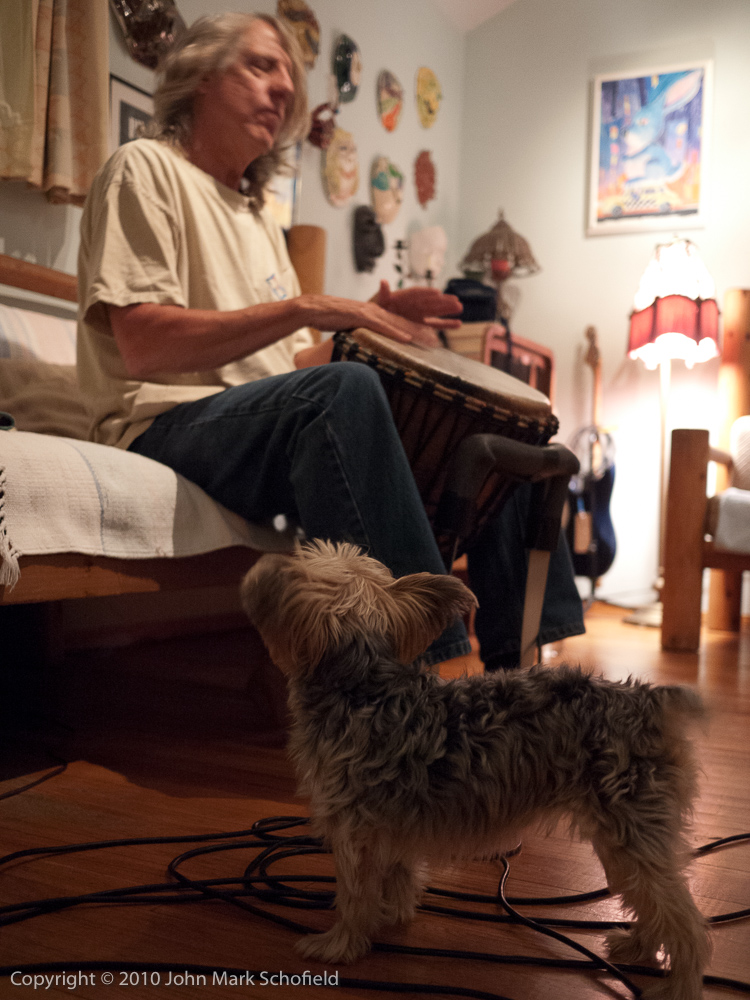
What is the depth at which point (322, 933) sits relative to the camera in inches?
30.5

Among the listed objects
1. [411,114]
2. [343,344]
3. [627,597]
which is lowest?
[627,597]

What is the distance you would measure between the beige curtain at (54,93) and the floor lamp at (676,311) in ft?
8.10

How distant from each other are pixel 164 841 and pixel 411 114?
3.80 meters

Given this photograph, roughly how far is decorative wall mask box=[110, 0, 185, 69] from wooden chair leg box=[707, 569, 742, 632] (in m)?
2.70

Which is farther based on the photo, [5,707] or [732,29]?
[732,29]

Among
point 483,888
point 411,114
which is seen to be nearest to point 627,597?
point 411,114

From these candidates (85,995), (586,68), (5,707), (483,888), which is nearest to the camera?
(85,995)

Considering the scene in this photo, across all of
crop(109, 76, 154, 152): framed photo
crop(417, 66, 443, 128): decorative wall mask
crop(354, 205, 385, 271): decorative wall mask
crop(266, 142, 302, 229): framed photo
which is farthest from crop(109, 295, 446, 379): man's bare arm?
crop(417, 66, 443, 128): decorative wall mask

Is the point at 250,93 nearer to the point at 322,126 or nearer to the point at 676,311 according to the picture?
the point at 322,126

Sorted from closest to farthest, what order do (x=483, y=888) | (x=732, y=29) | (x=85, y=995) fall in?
1. (x=85, y=995)
2. (x=483, y=888)
3. (x=732, y=29)

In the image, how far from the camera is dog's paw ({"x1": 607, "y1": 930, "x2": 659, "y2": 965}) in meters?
0.73

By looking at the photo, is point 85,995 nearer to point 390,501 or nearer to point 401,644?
point 401,644

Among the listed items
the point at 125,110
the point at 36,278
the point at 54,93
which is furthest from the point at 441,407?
the point at 125,110

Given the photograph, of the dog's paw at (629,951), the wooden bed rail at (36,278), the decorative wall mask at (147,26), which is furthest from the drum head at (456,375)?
the decorative wall mask at (147,26)
